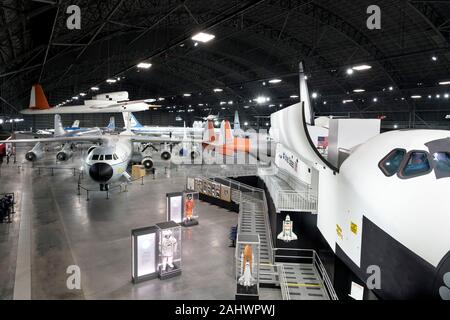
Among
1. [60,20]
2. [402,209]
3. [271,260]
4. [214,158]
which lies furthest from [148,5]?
[402,209]

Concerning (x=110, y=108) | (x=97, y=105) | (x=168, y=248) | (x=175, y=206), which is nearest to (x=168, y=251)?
(x=168, y=248)

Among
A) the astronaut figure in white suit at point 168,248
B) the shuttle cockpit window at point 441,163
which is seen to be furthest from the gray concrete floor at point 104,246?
the shuttle cockpit window at point 441,163

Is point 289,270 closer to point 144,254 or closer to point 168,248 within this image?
point 168,248

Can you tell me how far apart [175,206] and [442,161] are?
16057 mm

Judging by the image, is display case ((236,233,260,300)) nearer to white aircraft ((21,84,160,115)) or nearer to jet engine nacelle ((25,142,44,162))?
white aircraft ((21,84,160,115))

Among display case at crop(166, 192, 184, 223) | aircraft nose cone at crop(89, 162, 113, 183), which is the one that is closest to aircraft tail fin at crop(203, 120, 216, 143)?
aircraft nose cone at crop(89, 162, 113, 183)

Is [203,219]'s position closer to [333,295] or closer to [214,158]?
[333,295]

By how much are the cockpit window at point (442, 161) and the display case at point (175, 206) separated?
50.9 ft

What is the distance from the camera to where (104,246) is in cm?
1598

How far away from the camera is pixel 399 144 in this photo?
20.6ft

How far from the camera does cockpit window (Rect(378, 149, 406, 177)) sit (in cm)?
578

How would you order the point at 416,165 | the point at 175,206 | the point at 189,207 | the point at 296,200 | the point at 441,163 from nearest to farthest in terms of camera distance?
the point at 441,163
the point at 416,165
the point at 296,200
the point at 175,206
the point at 189,207
